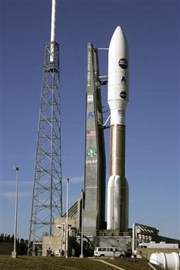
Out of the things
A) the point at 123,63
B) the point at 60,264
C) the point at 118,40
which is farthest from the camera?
the point at 118,40

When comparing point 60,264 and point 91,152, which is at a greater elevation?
point 91,152

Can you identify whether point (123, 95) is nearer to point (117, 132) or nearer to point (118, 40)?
point (117, 132)

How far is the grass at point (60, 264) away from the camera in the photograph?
3972 centimetres

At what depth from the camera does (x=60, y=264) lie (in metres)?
44.2

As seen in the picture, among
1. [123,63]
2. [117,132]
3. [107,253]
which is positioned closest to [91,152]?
[117,132]

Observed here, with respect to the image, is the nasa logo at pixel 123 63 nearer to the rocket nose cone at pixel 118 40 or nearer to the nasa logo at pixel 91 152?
the rocket nose cone at pixel 118 40

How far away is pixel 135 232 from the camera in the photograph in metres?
70.1

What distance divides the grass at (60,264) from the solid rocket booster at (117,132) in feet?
57.3

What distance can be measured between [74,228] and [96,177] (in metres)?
8.21

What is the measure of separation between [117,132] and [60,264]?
3090 centimetres

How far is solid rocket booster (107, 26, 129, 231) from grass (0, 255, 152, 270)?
17.5 m

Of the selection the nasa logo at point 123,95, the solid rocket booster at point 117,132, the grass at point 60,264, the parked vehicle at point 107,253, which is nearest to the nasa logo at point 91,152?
the solid rocket booster at point 117,132

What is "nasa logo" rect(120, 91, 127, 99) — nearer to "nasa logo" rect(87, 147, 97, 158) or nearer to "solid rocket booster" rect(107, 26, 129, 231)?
"solid rocket booster" rect(107, 26, 129, 231)

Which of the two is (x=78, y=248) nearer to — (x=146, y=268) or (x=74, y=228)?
(x=74, y=228)
